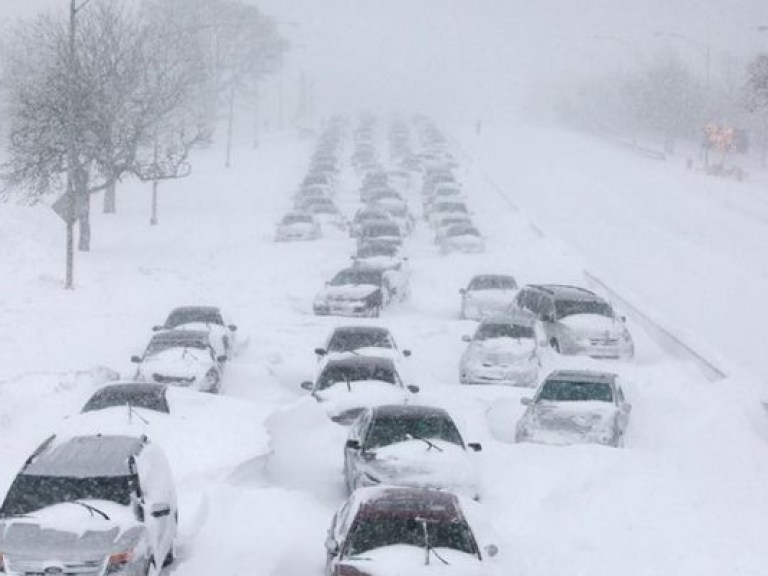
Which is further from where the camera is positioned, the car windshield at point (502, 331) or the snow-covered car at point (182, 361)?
the car windshield at point (502, 331)

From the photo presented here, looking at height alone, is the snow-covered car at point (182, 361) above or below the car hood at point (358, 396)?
below

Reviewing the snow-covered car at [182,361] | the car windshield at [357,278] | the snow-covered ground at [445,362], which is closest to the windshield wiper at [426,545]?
the snow-covered ground at [445,362]

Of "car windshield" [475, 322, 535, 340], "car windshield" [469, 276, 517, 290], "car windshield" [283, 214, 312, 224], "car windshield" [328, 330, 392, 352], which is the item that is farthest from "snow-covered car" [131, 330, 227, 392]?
"car windshield" [283, 214, 312, 224]

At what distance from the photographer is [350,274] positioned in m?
29.5

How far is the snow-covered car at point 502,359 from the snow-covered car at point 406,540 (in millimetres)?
11124

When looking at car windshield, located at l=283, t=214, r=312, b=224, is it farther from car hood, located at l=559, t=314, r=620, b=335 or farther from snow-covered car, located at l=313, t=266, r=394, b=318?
car hood, located at l=559, t=314, r=620, b=335

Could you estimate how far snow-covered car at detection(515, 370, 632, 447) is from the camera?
17484 mm

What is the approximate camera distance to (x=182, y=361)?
20.7 meters

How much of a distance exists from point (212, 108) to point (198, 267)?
177 ft

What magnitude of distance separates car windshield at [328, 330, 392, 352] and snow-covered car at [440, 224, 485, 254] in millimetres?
17301

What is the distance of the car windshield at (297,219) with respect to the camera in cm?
4231

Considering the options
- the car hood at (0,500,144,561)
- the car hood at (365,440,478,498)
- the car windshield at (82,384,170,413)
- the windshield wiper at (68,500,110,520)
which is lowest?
the car windshield at (82,384,170,413)

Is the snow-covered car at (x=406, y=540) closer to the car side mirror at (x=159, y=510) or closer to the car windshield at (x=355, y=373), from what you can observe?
the car side mirror at (x=159, y=510)

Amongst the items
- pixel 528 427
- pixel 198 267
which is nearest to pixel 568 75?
pixel 198 267
